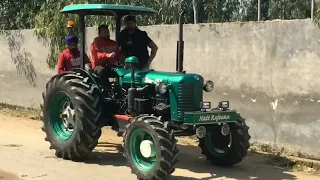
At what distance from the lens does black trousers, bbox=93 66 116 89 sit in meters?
8.15

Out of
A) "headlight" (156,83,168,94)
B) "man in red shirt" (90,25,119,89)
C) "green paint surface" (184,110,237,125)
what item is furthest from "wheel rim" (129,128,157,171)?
"man in red shirt" (90,25,119,89)

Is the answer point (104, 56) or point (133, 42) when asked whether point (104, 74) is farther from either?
point (133, 42)

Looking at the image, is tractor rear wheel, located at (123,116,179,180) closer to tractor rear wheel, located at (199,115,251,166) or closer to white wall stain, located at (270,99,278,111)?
tractor rear wheel, located at (199,115,251,166)

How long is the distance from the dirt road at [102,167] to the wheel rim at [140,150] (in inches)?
11.1

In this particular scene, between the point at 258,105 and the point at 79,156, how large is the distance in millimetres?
3360

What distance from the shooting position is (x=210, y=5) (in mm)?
26109

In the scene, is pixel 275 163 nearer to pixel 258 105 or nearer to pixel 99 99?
pixel 258 105

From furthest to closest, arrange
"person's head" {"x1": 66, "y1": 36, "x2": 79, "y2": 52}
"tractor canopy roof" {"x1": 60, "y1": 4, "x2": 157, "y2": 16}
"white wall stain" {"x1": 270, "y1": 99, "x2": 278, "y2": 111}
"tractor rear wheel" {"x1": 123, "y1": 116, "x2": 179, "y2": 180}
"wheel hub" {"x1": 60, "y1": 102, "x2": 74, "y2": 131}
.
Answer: "person's head" {"x1": 66, "y1": 36, "x2": 79, "y2": 52}
"white wall stain" {"x1": 270, "y1": 99, "x2": 278, "y2": 111}
"wheel hub" {"x1": 60, "y1": 102, "x2": 74, "y2": 131}
"tractor canopy roof" {"x1": 60, "y1": 4, "x2": 157, "y2": 16}
"tractor rear wheel" {"x1": 123, "y1": 116, "x2": 179, "y2": 180}

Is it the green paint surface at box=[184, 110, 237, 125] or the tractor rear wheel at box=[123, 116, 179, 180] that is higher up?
the green paint surface at box=[184, 110, 237, 125]

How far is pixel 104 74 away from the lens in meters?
8.17

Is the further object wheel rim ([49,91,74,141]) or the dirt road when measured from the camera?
wheel rim ([49,91,74,141])

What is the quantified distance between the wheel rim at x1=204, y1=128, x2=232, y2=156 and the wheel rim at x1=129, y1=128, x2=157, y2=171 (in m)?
1.33

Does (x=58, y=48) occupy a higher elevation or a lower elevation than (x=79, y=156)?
higher

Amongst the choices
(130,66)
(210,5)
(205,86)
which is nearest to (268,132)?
(205,86)
